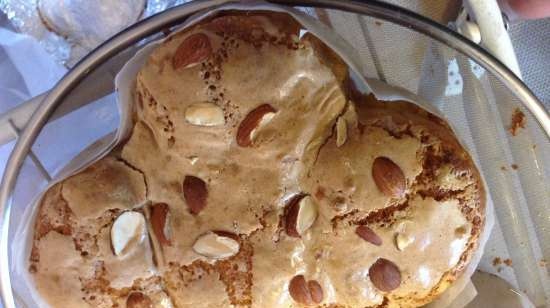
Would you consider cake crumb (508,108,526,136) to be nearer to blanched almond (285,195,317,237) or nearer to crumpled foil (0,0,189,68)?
blanched almond (285,195,317,237)

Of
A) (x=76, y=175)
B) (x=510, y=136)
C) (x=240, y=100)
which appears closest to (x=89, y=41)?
(x=76, y=175)

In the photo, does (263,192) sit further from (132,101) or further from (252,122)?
(132,101)

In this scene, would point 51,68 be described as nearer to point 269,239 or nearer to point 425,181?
point 269,239

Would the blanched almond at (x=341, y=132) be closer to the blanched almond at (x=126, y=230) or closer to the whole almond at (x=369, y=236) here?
the whole almond at (x=369, y=236)

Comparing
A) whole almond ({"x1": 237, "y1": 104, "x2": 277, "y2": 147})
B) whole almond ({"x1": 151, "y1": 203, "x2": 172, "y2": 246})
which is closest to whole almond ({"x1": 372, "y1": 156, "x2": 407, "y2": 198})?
whole almond ({"x1": 237, "y1": 104, "x2": 277, "y2": 147})

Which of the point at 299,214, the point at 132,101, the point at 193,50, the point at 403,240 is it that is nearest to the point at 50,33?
the point at 132,101

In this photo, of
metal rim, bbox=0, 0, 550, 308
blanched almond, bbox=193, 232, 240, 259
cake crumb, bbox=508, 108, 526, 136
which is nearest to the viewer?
metal rim, bbox=0, 0, 550, 308
